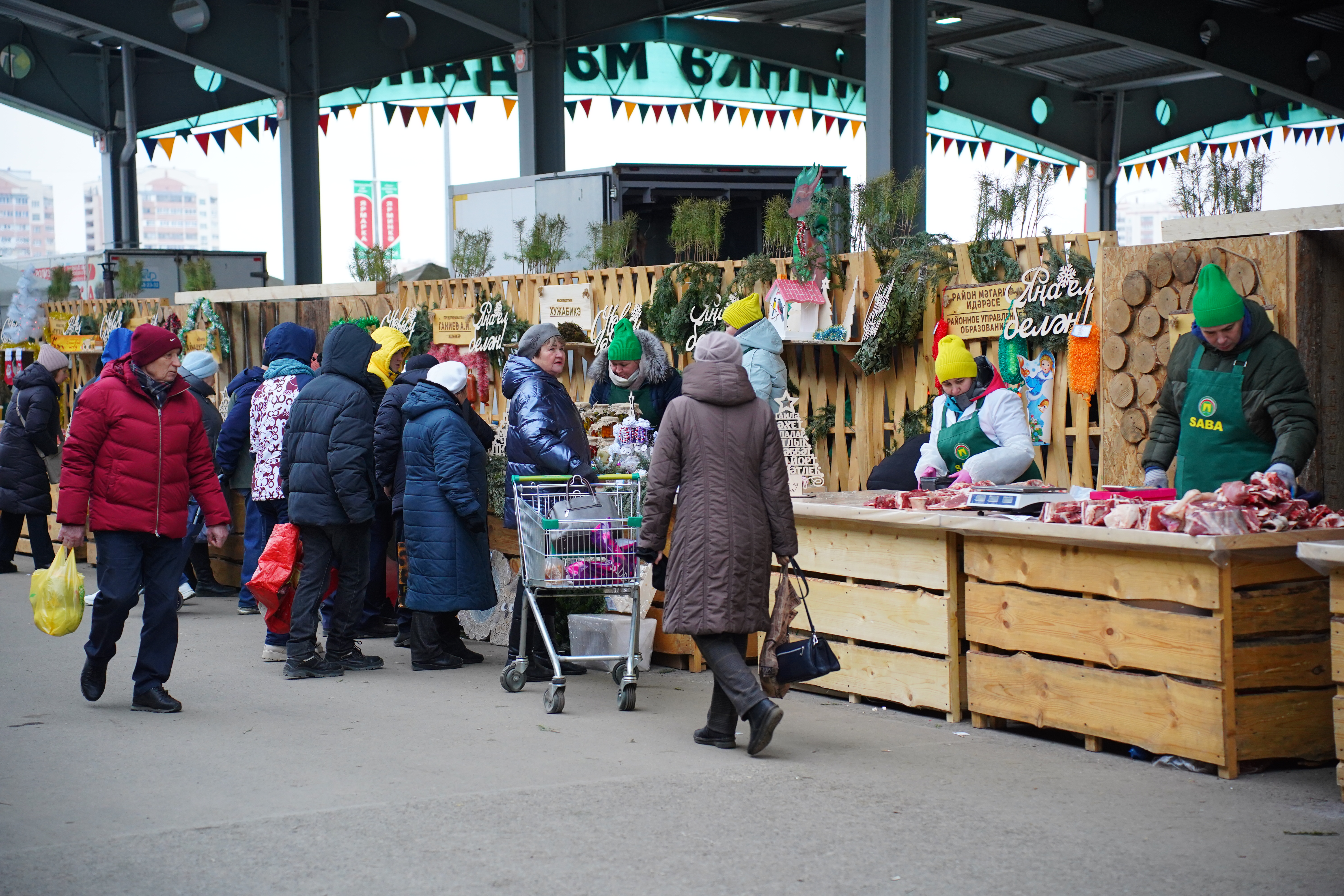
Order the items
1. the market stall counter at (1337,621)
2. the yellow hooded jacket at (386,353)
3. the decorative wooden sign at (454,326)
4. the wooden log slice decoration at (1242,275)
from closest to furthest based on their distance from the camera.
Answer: the market stall counter at (1337,621) → the wooden log slice decoration at (1242,275) → the yellow hooded jacket at (386,353) → the decorative wooden sign at (454,326)

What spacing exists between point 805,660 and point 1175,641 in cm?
148

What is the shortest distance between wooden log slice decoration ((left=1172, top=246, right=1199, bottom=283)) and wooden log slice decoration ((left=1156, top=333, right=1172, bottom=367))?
11.4 inches

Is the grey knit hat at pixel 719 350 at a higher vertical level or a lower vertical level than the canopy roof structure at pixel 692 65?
lower

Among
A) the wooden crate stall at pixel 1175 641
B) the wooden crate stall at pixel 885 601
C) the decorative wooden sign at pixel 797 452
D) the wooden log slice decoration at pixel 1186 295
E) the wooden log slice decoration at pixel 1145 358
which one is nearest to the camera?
the wooden crate stall at pixel 1175 641

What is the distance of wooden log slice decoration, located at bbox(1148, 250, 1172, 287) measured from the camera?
6.75 meters

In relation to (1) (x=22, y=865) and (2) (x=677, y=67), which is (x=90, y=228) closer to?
(2) (x=677, y=67)

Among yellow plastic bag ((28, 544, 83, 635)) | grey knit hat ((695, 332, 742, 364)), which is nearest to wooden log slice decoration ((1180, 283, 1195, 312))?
grey knit hat ((695, 332, 742, 364))

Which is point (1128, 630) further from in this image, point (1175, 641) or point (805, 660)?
point (805, 660)

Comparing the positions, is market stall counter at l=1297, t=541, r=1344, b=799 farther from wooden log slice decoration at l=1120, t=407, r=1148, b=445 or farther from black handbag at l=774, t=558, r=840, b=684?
wooden log slice decoration at l=1120, t=407, r=1148, b=445

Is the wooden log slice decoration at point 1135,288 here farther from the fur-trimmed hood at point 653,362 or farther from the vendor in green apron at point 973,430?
the fur-trimmed hood at point 653,362

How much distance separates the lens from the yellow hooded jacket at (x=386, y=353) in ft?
29.8

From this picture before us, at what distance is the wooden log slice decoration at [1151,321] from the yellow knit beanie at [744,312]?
242 cm

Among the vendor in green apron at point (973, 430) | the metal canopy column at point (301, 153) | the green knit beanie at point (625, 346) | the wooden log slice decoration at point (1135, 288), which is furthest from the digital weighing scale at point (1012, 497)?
the metal canopy column at point (301, 153)

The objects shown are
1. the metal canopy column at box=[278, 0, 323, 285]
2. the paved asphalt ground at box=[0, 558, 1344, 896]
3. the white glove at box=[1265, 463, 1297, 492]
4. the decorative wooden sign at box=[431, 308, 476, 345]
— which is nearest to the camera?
the paved asphalt ground at box=[0, 558, 1344, 896]
